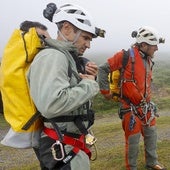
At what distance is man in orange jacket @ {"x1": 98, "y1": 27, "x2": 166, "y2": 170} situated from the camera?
818cm

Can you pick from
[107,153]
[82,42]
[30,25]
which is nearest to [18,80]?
[82,42]

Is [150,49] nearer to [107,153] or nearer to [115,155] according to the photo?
[115,155]

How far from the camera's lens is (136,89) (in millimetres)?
8180

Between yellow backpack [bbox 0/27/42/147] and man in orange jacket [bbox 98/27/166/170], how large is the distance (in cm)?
419

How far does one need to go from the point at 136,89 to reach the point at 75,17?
162 inches

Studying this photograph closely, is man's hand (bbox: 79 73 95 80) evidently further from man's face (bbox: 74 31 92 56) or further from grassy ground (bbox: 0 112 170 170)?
grassy ground (bbox: 0 112 170 170)

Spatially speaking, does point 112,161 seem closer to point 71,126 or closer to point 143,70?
point 143,70

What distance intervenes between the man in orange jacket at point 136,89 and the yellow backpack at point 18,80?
419 cm

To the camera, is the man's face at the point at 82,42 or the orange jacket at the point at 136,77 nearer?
the man's face at the point at 82,42

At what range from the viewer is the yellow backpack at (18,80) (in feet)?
13.7

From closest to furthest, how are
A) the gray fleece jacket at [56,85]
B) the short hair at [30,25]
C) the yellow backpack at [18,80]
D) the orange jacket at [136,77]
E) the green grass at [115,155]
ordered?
the gray fleece jacket at [56,85] < the yellow backpack at [18,80] < the short hair at [30,25] < the orange jacket at [136,77] < the green grass at [115,155]

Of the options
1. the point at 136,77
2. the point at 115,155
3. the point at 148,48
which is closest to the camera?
the point at 136,77

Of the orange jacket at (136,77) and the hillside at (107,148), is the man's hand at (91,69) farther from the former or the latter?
the hillside at (107,148)

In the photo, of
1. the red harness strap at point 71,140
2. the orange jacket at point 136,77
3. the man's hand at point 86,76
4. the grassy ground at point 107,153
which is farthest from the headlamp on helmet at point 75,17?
the grassy ground at point 107,153
